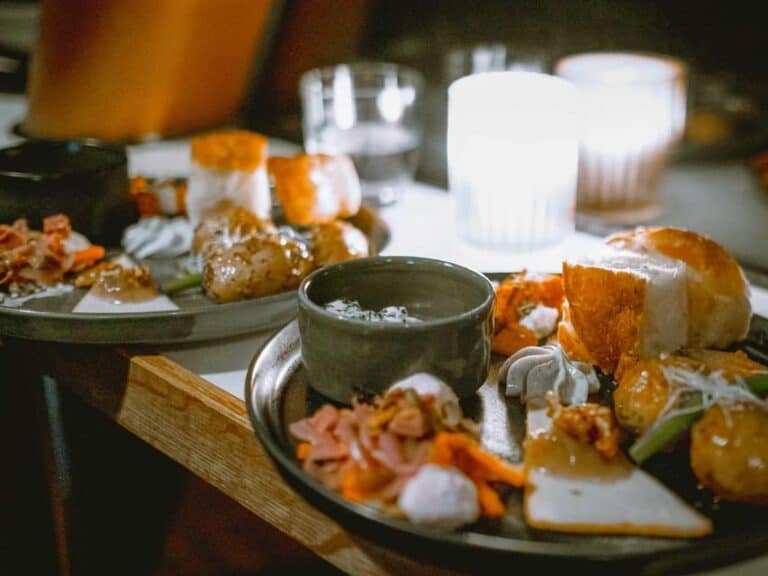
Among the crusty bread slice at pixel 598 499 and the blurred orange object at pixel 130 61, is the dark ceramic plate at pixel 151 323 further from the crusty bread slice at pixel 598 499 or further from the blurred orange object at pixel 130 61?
the blurred orange object at pixel 130 61

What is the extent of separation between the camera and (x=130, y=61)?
8.27ft

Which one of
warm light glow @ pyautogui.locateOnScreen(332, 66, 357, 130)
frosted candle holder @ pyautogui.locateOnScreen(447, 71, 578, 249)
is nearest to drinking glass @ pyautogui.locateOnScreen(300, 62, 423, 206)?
warm light glow @ pyautogui.locateOnScreen(332, 66, 357, 130)

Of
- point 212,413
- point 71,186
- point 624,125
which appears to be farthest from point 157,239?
point 624,125

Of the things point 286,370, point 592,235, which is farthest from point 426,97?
point 286,370

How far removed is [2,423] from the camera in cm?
175

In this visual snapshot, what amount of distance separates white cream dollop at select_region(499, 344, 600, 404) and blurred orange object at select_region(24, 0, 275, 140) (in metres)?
1.81

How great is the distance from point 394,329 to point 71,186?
→ 837 millimetres

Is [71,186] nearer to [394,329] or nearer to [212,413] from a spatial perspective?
[212,413]

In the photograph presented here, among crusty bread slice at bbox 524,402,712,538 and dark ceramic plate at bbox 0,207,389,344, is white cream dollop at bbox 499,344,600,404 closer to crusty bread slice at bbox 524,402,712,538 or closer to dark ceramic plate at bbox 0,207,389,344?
crusty bread slice at bbox 524,402,712,538

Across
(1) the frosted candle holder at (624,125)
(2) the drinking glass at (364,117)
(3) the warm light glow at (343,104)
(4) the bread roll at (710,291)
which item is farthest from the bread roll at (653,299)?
(3) the warm light glow at (343,104)

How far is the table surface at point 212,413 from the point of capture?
3.26 ft

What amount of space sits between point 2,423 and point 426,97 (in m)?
1.85

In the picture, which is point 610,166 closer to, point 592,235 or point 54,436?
point 592,235

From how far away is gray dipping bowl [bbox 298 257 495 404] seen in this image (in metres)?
0.95
